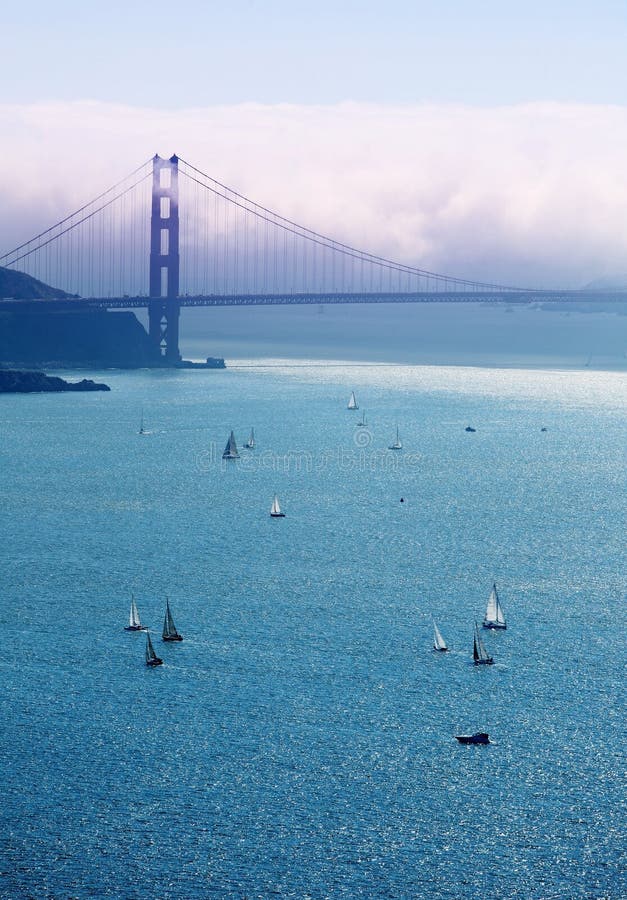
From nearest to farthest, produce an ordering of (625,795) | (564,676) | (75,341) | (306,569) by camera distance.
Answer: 1. (625,795)
2. (564,676)
3. (306,569)
4. (75,341)

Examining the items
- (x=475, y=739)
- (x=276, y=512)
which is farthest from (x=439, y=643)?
(x=276, y=512)

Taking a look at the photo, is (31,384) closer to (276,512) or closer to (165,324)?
(165,324)

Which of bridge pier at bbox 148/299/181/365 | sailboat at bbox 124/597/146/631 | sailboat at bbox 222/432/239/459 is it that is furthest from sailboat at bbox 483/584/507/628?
bridge pier at bbox 148/299/181/365

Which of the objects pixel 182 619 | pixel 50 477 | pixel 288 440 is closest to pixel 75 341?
pixel 288 440

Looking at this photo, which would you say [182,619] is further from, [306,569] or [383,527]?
[383,527]

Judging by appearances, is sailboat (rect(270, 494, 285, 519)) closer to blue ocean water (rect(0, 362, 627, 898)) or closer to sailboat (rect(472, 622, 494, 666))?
blue ocean water (rect(0, 362, 627, 898))

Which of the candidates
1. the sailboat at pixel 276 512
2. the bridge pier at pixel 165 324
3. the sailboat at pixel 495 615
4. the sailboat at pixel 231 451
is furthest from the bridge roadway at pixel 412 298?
the sailboat at pixel 495 615
